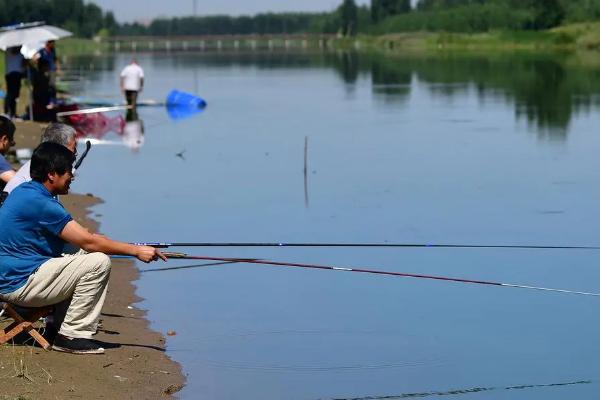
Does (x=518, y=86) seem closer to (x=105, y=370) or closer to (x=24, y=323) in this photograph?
(x=105, y=370)

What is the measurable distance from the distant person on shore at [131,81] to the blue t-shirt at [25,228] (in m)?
22.0

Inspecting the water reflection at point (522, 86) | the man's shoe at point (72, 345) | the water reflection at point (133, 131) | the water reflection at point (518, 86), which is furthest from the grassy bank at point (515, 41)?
the man's shoe at point (72, 345)

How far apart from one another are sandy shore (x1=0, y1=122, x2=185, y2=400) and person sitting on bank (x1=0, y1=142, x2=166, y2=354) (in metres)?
0.29

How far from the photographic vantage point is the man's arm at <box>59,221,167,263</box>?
7.18m

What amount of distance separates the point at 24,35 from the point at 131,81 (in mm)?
7357

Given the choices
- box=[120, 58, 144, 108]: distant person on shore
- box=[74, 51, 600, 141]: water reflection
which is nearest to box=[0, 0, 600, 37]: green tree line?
box=[74, 51, 600, 141]: water reflection

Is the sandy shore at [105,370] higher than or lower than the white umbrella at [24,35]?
lower

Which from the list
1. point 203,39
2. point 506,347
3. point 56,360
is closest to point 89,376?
point 56,360

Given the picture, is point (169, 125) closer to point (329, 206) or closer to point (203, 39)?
point (329, 206)

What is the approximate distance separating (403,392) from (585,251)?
4.92 meters

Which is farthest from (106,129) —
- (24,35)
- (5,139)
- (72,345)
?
(72,345)

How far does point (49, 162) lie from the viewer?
7.24m

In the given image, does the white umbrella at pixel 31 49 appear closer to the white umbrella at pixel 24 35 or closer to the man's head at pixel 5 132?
the white umbrella at pixel 24 35

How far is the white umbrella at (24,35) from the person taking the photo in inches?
869
